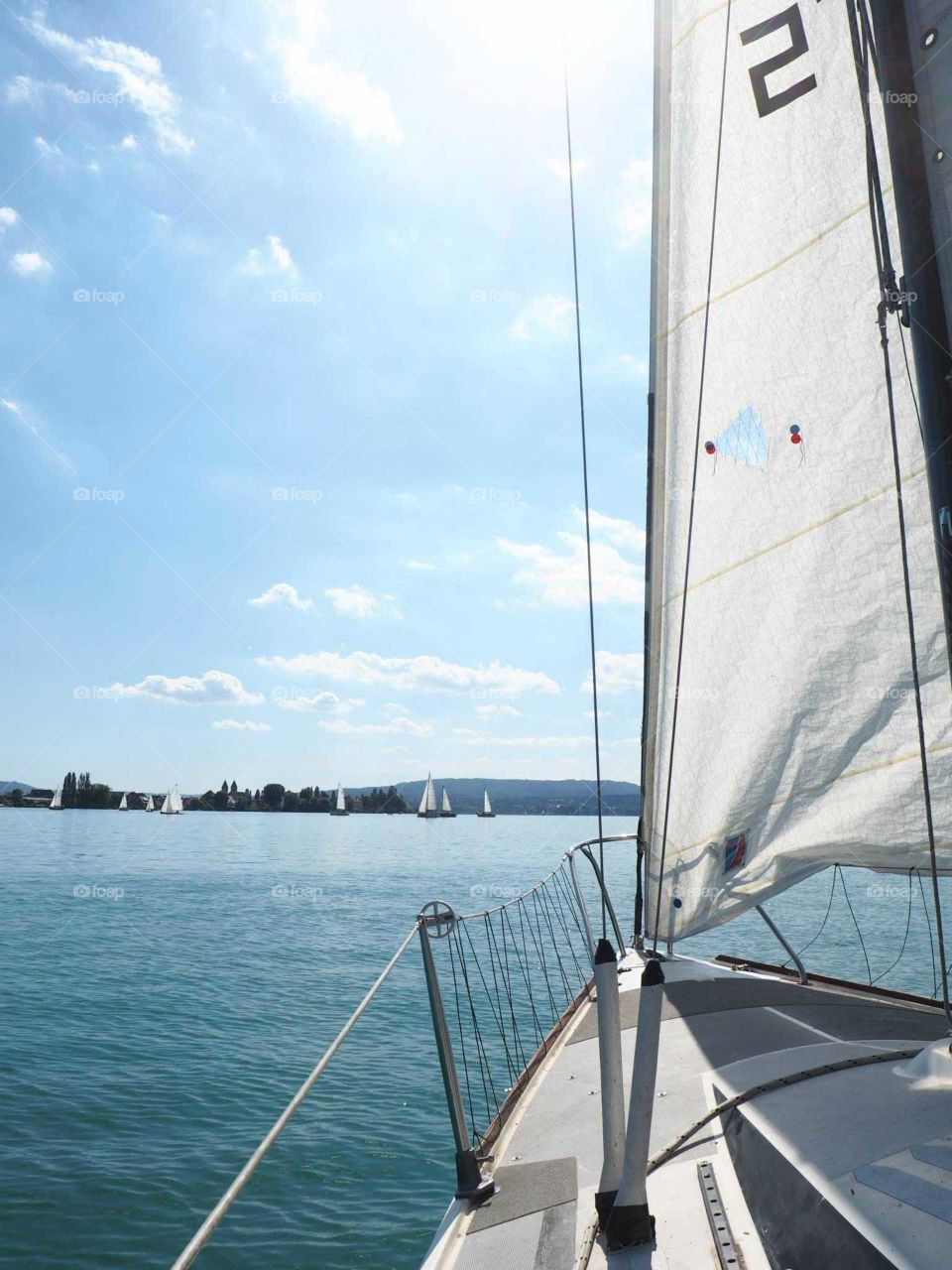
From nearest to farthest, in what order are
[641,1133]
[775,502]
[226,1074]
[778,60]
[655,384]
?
[641,1133], [778,60], [775,502], [655,384], [226,1074]

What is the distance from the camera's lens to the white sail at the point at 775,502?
4875mm

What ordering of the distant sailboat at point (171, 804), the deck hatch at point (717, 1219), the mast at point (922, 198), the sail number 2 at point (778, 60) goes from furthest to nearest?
the distant sailboat at point (171, 804) < the sail number 2 at point (778, 60) < the mast at point (922, 198) < the deck hatch at point (717, 1219)

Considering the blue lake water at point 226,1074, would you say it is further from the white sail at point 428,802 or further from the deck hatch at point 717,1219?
the white sail at point 428,802

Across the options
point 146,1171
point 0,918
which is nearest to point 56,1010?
point 146,1171

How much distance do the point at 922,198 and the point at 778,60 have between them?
2.21 meters

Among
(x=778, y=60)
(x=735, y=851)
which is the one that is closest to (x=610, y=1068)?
(x=735, y=851)

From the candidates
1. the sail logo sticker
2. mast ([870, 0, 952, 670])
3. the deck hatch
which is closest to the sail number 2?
mast ([870, 0, 952, 670])

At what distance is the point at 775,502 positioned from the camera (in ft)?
17.7

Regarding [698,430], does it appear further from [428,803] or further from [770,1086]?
[428,803]

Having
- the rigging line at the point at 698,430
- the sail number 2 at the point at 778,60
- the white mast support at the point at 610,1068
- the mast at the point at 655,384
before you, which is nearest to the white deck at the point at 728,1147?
the white mast support at the point at 610,1068

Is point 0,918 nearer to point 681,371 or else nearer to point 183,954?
point 183,954

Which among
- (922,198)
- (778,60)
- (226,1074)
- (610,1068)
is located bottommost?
(226,1074)

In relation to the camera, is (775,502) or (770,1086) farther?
(775,502)

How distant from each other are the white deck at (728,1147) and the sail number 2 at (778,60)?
17.6 feet
